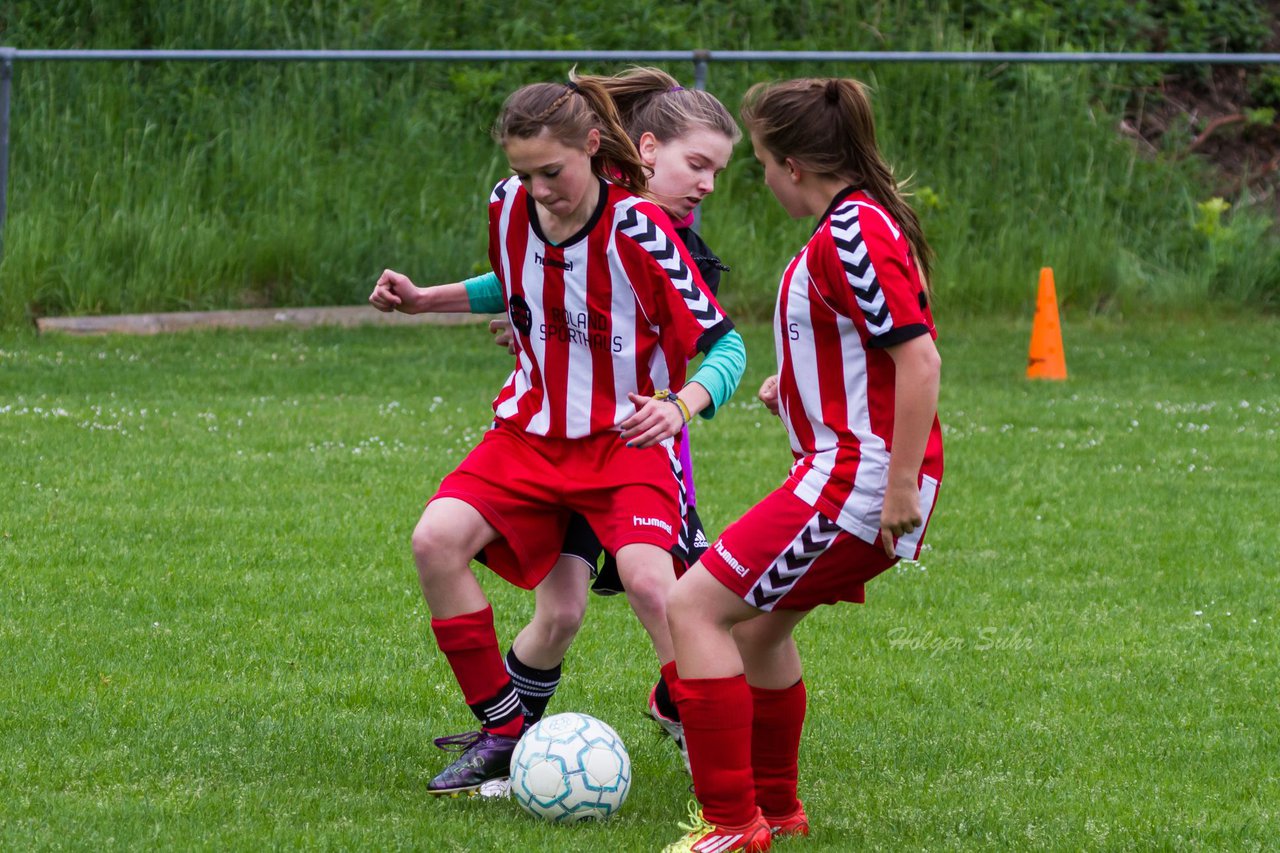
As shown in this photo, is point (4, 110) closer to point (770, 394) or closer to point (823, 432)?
point (770, 394)

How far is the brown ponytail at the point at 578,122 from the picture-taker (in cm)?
395

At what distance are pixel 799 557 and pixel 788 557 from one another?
0.02 metres

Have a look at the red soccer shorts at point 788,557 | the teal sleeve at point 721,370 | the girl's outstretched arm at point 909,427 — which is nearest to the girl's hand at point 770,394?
the teal sleeve at point 721,370

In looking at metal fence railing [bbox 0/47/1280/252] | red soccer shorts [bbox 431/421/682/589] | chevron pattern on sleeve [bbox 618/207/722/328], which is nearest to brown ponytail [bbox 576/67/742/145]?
chevron pattern on sleeve [bbox 618/207/722/328]

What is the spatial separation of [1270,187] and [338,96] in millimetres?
9033

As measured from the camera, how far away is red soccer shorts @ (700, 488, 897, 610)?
11.6 ft

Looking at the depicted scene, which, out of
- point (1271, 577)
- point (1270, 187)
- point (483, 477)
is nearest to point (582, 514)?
point (483, 477)

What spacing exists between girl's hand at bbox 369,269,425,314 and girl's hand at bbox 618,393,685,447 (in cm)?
87

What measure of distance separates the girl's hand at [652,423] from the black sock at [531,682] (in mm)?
921

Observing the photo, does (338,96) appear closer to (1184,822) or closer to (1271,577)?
(1271,577)

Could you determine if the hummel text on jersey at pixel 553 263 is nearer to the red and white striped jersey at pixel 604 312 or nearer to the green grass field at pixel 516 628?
the red and white striped jersey at pixel 604 312

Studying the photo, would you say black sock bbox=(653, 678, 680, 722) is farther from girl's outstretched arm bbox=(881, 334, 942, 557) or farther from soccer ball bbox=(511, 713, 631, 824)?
girl's outstretched arm bbox=(881, 334, 942, 557)

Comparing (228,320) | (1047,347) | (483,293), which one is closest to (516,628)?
(483,293)

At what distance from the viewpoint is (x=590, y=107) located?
161 inches
